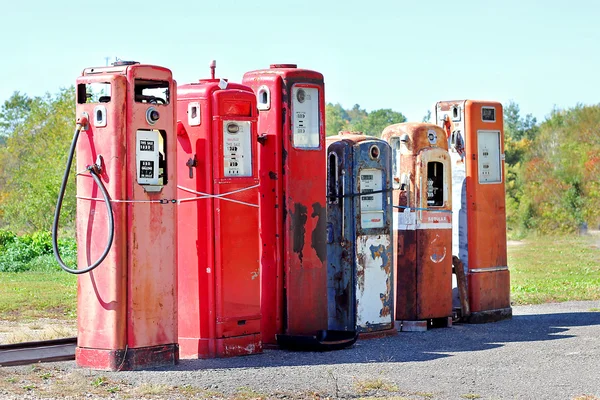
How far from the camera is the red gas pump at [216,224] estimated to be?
31.9 ft

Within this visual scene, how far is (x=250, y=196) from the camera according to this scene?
10039mm

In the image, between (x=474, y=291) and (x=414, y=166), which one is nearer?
(x=414, y=166)

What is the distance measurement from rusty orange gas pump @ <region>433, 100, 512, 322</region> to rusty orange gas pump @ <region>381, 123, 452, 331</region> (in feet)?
2.45

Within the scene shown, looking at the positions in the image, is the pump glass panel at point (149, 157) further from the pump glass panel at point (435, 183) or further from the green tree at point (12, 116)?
the green tree at point (12, 116)

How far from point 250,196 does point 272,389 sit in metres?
2.50

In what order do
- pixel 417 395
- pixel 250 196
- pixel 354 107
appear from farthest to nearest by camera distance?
pixel 354 107 → pixel 250 196 → pixel 417 395

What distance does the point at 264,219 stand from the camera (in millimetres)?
10492

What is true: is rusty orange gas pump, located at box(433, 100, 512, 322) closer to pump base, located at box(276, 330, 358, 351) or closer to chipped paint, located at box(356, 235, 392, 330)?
chipped paint, located at box(356, 235, 392, 330)

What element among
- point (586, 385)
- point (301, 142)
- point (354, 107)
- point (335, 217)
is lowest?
point (586, 385)

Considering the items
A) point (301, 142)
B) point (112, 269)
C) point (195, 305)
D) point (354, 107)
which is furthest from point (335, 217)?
point (354, 107)

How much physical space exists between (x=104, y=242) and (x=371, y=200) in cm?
361

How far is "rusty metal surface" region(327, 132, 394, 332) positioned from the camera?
11.1 meters

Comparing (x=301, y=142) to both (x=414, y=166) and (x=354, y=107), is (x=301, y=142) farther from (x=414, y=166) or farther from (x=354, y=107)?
(x=354, y=107)

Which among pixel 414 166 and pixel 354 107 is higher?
pixel 354 107
